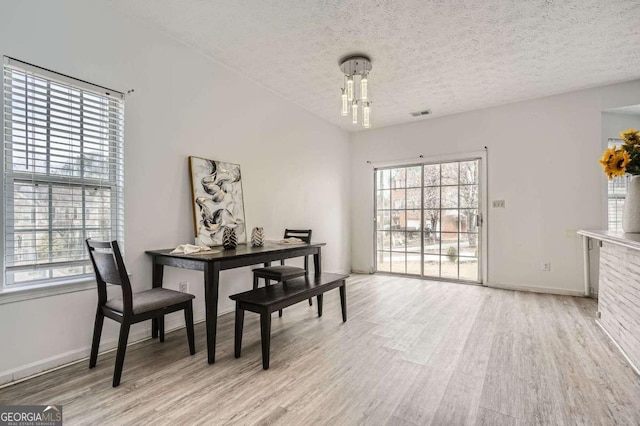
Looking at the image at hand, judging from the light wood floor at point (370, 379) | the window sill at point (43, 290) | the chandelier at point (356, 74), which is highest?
the chandelier at point (356, 74)

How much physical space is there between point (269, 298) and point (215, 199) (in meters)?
1.34

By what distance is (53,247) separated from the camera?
2121 mm

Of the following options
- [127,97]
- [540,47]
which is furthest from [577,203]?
[127,97]

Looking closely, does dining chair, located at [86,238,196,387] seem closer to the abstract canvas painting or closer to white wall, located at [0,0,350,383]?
white wall, located at [0,0,350,383]

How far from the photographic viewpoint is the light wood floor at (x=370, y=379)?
5.33 feet

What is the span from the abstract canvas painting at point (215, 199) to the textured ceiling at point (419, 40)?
1.13 meters

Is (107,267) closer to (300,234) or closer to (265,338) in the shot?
(265,338)

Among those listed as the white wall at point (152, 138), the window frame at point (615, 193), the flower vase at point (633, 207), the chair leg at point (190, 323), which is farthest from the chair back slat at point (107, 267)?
the window frame at point (615, 193)

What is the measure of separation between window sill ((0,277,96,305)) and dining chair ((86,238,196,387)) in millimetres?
227

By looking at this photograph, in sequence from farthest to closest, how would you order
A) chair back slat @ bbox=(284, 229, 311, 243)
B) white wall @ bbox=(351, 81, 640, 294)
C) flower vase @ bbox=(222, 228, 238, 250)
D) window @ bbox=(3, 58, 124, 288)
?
white wall @ bbox=(351, 81, 640, 294), chair back slat @ bbox=(284, 229, 311, 243), flower vase @ bbox=(222, 228, 238, 250), window @ bbox=(3, 58, 124, 288)

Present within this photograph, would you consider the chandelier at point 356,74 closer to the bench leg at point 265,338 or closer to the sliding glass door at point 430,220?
the bench leg at point 265,338

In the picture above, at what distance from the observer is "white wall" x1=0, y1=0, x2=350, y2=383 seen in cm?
202

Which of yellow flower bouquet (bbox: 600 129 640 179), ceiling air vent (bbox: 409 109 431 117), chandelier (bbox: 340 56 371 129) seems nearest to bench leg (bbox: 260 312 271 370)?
chandelier (bbox: 340 56 371 129)

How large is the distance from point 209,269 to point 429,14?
2.58 m
